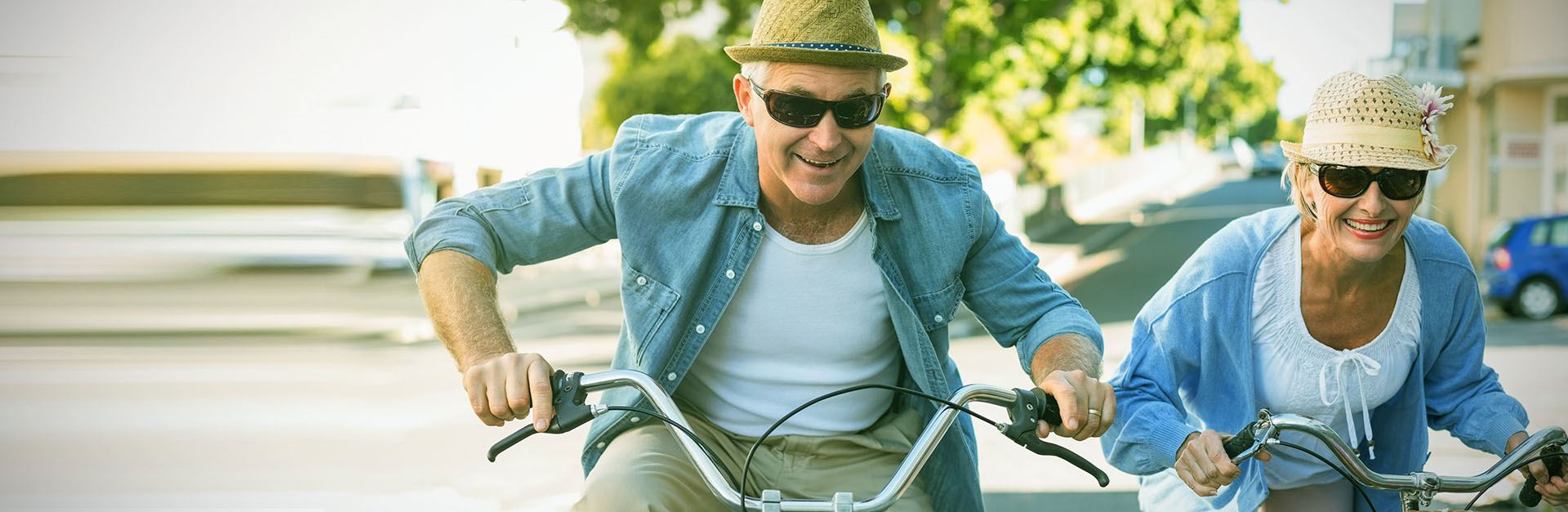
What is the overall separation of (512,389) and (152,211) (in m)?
Answer: 8.37

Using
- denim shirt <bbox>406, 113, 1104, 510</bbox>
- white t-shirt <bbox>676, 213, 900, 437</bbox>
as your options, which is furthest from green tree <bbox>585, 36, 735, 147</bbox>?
white t-shirt <bbox>676, 213, 900, 437</bbox>

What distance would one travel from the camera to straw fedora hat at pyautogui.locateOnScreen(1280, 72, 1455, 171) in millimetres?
2680

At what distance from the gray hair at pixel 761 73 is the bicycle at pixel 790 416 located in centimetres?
74

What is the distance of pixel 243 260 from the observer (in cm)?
1107

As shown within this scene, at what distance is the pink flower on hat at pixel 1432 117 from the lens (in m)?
2.71

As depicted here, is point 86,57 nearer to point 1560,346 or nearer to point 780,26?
point 780,26

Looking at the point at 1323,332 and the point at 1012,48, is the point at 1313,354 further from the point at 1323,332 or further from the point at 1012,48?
the point at 1012,48

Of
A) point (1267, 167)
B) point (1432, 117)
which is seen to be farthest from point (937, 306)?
point (1267, 167)

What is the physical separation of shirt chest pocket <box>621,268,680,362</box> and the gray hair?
53 cm

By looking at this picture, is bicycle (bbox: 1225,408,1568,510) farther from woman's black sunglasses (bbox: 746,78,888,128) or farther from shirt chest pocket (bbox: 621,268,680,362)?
shirt chest pocket (bbox: 621,268,680,362)

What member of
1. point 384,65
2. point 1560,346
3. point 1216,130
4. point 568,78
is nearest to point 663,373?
point 1560,346

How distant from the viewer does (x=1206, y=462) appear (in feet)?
8.22

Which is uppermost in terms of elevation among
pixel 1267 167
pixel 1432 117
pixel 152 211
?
pixel 1432 117

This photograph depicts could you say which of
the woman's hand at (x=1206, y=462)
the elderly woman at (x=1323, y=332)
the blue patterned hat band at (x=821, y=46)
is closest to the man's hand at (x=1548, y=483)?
the elderly woman at (x=1323, y=332)
